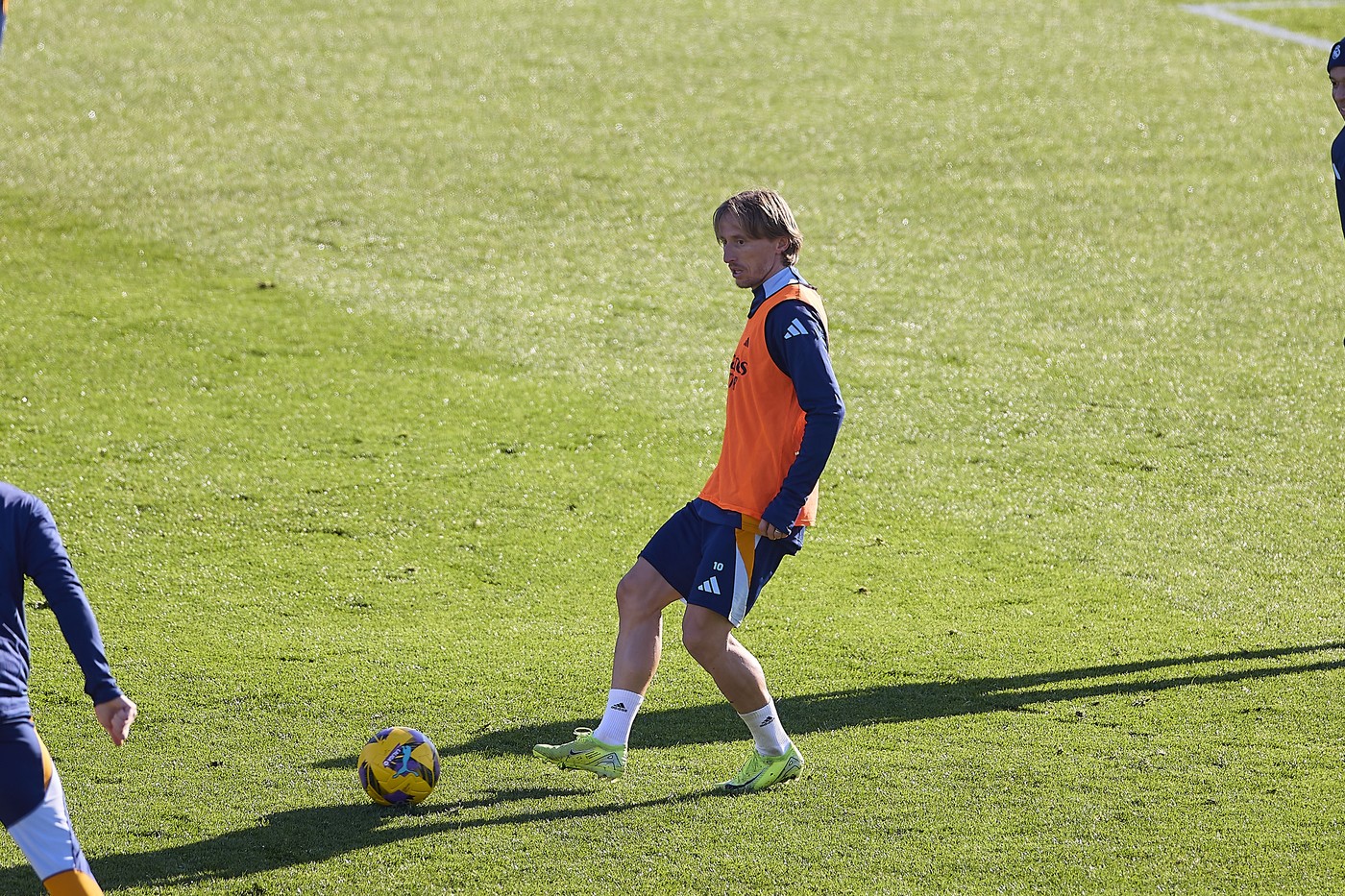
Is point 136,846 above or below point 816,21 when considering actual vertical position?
below

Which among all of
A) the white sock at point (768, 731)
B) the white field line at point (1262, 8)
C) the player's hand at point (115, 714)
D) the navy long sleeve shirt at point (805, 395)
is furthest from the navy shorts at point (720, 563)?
the white field line at point (1262, 8)

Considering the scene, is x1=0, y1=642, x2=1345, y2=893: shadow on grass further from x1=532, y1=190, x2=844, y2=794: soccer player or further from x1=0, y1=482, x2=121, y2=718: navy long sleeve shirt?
x1=0, y1=482, x2=121, y2=718: navy long sleeve shirt

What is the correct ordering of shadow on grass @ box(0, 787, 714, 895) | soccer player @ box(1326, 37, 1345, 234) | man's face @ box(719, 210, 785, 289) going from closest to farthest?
shadow on grass @ box(0, 787, 714, 895), man's face @ box(719, 210, 785, 289), soccer player @ box(1326, 37, 1345, 234)

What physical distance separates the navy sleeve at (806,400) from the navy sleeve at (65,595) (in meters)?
2.29

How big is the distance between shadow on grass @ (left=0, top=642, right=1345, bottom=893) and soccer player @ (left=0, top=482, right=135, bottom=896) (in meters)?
1.20

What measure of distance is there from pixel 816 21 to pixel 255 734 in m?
18.3

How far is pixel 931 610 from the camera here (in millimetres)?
7883

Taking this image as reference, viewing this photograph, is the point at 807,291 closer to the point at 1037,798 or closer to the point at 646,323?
the point at 1037,798

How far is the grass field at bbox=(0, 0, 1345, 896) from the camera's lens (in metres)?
5.45

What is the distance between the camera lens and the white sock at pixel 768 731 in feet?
18.2

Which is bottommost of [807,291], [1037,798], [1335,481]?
[1037,798]

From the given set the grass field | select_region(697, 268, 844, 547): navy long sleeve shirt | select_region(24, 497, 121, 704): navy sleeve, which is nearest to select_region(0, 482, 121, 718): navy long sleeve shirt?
select_region(24, 497, 121, 704): navy sleeve

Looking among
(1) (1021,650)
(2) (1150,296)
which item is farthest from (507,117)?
(1) (1021,650)

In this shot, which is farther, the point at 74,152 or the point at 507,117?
the point at 507,117
